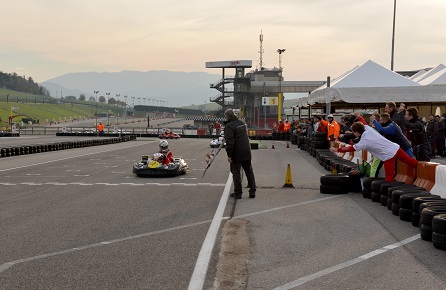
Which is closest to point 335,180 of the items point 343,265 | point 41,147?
point 343,265

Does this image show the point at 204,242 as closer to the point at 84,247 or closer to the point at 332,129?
the point at 84,247

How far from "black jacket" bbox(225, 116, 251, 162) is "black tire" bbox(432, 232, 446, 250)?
5.35m

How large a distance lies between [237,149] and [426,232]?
202 inches

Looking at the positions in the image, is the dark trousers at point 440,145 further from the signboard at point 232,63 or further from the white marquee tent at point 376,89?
the signboard at point 232,63

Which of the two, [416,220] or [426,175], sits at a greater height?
[426,175]

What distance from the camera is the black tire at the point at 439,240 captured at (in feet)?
21.7

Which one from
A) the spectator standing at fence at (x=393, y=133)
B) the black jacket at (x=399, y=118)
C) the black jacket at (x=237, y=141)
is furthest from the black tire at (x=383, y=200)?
the black jacket at (x=399, y=118)

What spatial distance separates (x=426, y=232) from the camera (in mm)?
7199

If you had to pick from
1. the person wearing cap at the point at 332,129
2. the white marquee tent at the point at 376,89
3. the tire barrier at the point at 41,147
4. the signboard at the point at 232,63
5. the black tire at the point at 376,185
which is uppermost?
the signboard at the point at 232,63

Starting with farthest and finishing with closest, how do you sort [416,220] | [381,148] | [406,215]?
1. [381,148]
2. [406,215]
3. [416,220]

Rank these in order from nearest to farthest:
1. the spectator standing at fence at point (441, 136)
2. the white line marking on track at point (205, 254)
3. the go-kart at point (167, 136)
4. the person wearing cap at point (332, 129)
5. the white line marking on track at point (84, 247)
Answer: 1. the white line marking on track at point (205, 254)
2. the white line marking on track at point (84, 247)
3. the spectator standing at fence at point (441, 136)
4. the person wearing cap at point (332, 129)
5. the go-kart at point (167, 136)

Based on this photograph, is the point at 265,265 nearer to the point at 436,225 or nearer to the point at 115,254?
the point at 115,254

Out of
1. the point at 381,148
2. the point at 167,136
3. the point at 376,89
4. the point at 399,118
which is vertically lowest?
the point at 167,136

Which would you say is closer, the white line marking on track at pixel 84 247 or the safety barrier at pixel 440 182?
the white line marking on track at pixel 84 247
